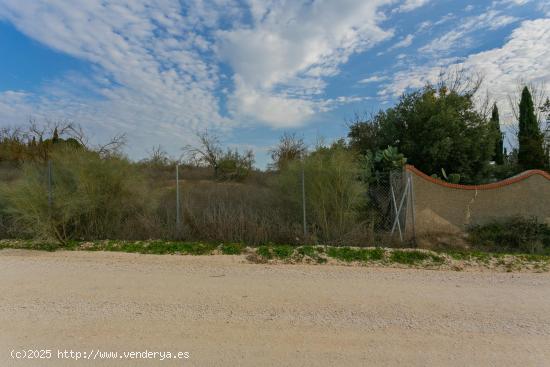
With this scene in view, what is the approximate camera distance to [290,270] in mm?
5898

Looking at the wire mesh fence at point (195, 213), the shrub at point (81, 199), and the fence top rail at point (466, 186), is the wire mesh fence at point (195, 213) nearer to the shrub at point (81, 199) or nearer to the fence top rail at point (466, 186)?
the shrub at point (81, 199)

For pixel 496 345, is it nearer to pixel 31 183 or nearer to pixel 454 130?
pixel 31 183

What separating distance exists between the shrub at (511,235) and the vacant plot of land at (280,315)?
9.55 feet

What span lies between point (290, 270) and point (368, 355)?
2.99m

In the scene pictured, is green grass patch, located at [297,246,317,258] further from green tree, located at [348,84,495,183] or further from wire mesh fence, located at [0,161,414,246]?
green tree, located at [348,84,495,183]

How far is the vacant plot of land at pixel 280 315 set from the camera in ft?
9.88

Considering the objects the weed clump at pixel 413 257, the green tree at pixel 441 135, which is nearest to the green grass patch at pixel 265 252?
the weed clump at pixel 413 257

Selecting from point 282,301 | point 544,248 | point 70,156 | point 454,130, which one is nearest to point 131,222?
point 70,156

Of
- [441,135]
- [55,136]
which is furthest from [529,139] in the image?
[55,136]

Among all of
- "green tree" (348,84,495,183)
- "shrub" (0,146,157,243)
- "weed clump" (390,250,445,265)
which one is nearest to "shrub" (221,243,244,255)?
"shrub" (0,146,157,243)

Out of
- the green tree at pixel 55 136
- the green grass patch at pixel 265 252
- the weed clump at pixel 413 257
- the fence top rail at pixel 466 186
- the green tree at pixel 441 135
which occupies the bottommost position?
the weed clump at pixel 413 257

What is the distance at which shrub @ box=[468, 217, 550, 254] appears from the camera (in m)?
8.17

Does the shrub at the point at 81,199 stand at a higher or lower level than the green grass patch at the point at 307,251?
higher

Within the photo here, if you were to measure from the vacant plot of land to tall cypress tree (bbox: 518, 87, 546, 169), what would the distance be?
54.4 ft
